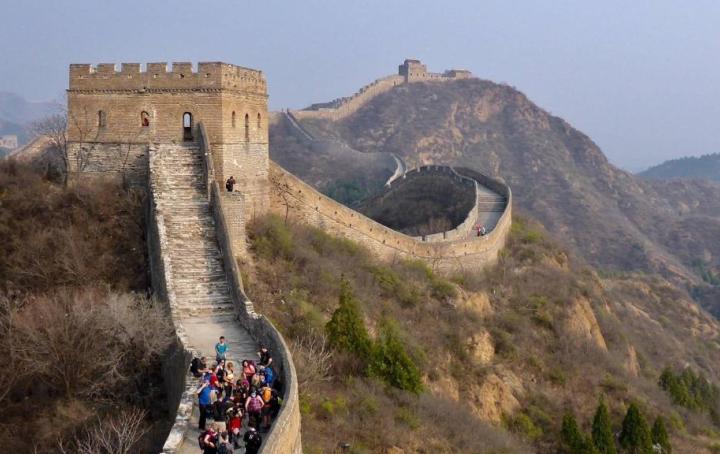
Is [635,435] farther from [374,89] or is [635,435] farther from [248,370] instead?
[374,89]

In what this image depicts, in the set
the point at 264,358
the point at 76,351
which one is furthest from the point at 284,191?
the point at 264,358

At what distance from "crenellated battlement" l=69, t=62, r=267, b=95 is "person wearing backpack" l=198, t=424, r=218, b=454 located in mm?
12152

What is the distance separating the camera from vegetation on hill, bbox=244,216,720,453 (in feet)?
54.4

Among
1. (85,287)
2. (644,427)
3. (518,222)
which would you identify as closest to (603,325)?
(518,222)

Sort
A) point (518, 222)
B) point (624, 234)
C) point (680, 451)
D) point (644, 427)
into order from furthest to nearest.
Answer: point (624, 234) → point (518, 222) → point (680, 451) → point (644, 427)

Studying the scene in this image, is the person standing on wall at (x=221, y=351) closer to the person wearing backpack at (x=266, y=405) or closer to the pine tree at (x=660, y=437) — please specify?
the person wearing backpack at (x=266, y=405)

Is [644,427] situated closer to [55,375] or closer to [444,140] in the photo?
[55,375]

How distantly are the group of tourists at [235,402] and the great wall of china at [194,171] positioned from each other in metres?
1.51

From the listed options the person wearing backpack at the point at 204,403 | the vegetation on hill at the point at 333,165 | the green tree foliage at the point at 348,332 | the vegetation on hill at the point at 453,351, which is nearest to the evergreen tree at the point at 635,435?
the vegetation on hill at the point at 453,351

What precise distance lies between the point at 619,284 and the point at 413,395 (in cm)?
4861

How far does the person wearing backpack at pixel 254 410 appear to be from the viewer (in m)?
11.2

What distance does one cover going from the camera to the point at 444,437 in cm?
1731

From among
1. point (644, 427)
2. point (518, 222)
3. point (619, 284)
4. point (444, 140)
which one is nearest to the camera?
point (644, 427)

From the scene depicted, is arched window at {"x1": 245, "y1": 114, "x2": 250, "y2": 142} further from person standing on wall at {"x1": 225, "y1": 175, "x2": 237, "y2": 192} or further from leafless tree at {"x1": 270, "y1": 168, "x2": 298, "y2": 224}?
leafless tree at {"x1": 270, "y1": 168, "x2": 298, "y2": 224}
